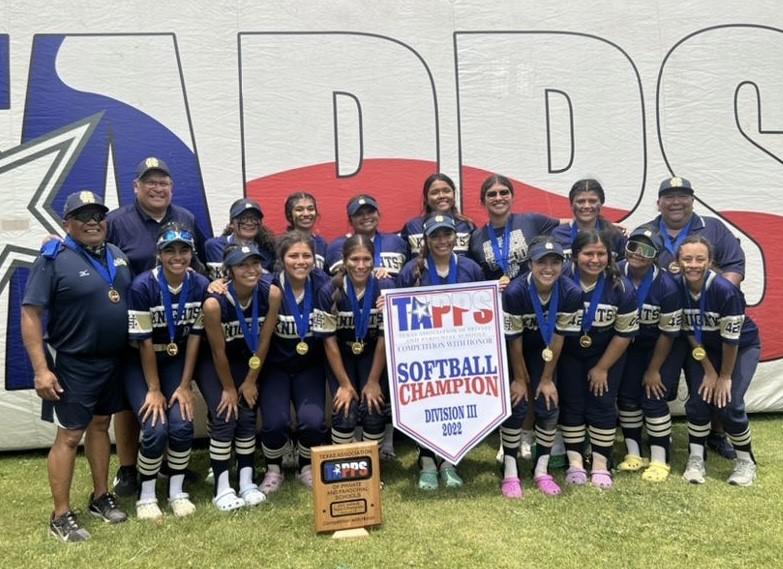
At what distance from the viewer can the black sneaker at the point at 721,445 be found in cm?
428

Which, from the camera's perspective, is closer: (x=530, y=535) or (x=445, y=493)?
(x=530, y=535)

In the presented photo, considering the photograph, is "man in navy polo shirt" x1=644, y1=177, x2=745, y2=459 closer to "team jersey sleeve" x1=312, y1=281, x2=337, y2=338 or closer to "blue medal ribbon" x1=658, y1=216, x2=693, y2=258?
"blue medal ribbon" x1=658, y1=216, x2=693, y2=258

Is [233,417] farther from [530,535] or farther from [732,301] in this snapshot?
[732,301]

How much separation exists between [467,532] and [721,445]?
237 cm

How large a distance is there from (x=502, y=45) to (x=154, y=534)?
439cm

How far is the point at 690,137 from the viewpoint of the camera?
5090 mm

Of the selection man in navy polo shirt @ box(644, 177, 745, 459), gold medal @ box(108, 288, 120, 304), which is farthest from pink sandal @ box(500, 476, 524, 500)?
gold medal @ box(108, 288, 120, 304)

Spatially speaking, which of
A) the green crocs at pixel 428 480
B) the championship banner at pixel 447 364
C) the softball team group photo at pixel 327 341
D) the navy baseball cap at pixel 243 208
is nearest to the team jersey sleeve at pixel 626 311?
the softball team group photo at pixel 327 341

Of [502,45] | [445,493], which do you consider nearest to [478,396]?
[445,493]

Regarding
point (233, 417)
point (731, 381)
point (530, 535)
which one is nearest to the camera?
Answer: point (530, 535)

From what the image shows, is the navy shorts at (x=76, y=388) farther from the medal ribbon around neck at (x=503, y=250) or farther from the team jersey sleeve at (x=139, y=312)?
the medal ribbon around neck at (x=503, y=250)

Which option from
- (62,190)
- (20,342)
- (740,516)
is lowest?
(740,516)

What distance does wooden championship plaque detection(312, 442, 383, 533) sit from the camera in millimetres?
3117

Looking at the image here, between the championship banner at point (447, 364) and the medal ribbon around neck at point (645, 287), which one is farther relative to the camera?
the medal ribbon around neck at point (645, 287)
